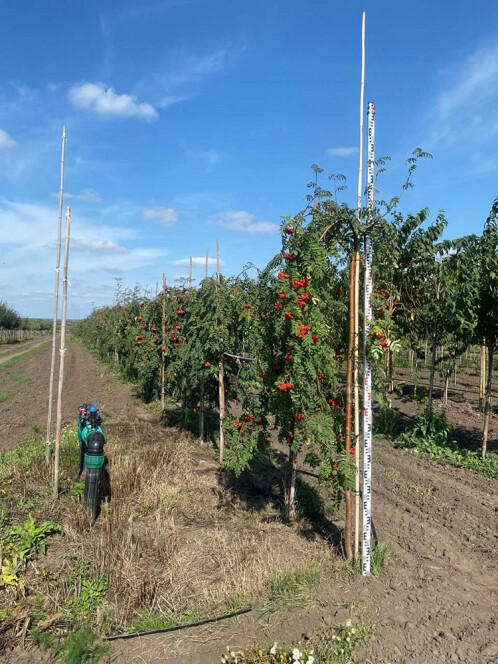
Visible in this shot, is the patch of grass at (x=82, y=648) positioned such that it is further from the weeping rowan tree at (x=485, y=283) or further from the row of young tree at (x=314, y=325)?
the weeping rowan tree at (x=485, y=283)

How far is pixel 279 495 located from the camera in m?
7.49

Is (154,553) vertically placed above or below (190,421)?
below

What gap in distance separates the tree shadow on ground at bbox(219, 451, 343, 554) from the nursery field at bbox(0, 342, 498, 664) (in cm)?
3

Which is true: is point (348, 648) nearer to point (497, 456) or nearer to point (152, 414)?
point (497, 456)

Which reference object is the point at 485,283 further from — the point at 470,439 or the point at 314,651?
the point at 314,651

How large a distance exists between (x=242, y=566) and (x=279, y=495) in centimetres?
248

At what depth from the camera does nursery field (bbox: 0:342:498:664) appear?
13.5 ft

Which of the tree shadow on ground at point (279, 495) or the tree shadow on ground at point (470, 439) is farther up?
the tree shadow on ground at point (470, 439)

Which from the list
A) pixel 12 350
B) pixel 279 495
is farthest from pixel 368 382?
pixel 12 350

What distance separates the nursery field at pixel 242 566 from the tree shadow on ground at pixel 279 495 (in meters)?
0.03

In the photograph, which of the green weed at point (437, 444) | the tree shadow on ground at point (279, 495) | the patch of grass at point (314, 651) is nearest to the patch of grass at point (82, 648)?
the patch of grass at point (314, 651)

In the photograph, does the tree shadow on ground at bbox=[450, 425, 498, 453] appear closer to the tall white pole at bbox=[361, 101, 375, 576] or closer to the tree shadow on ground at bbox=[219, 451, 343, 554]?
the tree shadow on ground at bbox=[219, 451, 343, 554]

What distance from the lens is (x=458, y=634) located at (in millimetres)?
4117

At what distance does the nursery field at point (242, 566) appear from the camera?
412 cm
